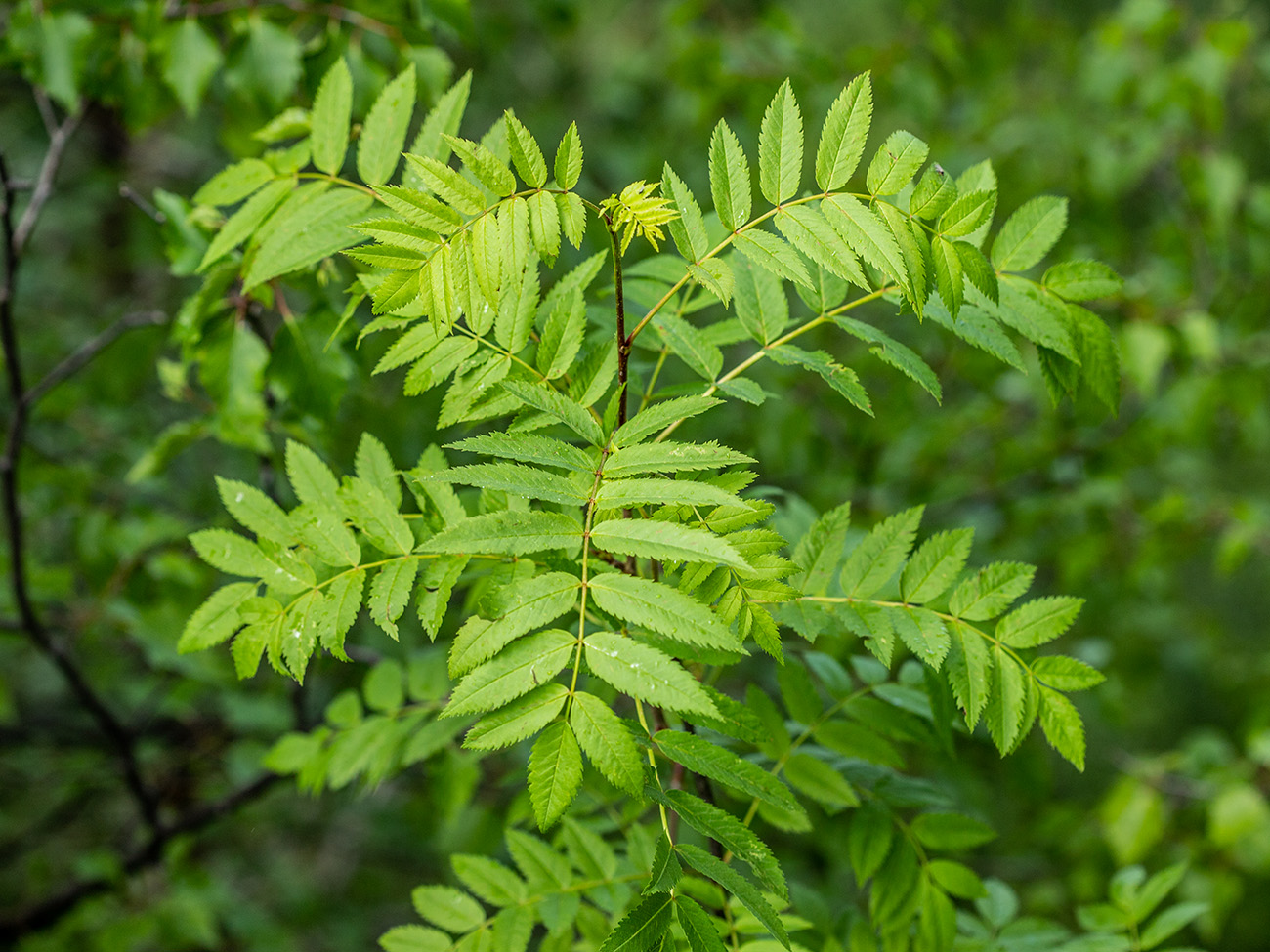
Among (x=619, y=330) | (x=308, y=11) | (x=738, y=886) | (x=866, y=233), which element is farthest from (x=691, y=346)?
(x=308, y=11)

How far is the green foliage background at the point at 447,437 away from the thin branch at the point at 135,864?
0.05 m

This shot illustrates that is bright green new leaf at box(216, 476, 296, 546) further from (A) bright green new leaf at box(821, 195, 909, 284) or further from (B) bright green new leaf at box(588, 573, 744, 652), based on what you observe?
(A) bright green new leaf at box(821, 195, 909, 284)

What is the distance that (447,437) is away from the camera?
203 cm

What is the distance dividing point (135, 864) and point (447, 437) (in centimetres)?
124

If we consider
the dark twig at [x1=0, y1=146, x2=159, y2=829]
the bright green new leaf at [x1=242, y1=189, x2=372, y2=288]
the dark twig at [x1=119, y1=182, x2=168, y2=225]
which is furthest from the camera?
the dark twig at [x1=0, y1=146, x2=159, y2=829]

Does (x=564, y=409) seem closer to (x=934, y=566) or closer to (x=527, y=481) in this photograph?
(x=527, y=481)

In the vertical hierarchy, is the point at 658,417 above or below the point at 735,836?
above

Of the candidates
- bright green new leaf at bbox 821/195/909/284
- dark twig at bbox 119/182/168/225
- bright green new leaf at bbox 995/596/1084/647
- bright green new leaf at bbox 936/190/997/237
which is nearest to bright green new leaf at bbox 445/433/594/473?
bright green new leaf at bbox 821/195/909/284

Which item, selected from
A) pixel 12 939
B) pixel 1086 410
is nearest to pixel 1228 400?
pixel 1086 410

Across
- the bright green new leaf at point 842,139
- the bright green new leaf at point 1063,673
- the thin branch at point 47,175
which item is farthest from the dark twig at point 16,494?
the bright green new leaf at point 1063,673

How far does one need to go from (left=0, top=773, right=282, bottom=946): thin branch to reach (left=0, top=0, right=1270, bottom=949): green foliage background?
0.05 meters

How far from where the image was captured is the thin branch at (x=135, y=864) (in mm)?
1890

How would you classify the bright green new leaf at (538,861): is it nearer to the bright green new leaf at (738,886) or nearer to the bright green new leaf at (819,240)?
the bright green new leaf at (738,886)

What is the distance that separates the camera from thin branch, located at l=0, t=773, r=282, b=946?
1.89m
